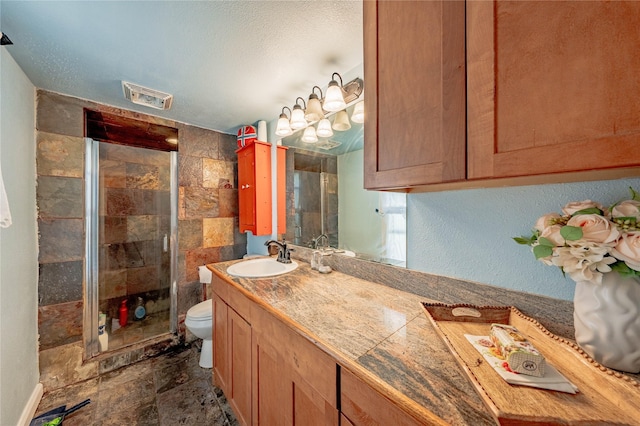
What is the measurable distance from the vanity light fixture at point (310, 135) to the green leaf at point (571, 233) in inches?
57.4

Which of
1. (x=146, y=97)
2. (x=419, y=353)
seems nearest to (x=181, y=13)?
(x=146, y=97)

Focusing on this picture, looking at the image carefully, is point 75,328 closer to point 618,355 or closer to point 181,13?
point 181,13

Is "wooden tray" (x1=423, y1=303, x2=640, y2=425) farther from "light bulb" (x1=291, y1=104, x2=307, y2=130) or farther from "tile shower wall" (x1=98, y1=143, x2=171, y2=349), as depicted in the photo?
"tile shower wall" (x1=98, y1=143, x2=171, y2=349)

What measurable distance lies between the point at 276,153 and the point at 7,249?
177 centimetres

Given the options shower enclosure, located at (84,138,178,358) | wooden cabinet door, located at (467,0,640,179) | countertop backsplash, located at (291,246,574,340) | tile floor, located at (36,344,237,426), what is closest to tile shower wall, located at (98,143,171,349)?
shower enclosure, located at (84,138,178,358)

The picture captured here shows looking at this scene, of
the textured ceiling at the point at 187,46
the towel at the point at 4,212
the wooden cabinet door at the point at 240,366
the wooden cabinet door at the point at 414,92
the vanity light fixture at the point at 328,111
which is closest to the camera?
the wooden cabinet door at the point at 414,92

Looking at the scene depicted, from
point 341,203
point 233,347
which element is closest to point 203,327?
point 233,347

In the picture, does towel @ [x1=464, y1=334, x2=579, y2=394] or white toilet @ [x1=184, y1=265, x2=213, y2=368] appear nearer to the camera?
towel @ [x1=464, y1=334, x2=579, y2=394]

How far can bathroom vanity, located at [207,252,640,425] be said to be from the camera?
20.6 inches

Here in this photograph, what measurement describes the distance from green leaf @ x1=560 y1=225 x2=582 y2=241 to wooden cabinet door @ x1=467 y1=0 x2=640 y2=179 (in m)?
0.15

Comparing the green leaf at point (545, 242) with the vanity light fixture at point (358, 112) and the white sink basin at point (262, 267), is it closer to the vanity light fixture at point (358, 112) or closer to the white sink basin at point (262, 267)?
the vanity light fixture at point (358, 112)

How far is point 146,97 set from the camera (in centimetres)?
175

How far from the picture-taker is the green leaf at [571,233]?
Answer: 1.75 feet

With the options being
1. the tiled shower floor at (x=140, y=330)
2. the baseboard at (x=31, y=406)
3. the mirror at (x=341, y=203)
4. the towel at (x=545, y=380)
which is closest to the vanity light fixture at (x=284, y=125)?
the mirror at (x=341, y=203)
